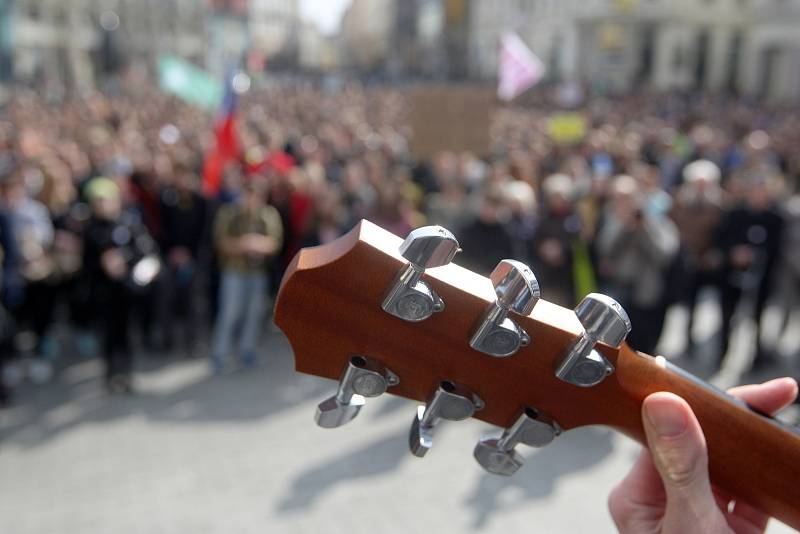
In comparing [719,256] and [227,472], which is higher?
[719,256]

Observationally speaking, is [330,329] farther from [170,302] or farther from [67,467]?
[170,302]

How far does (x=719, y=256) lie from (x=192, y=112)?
14.9 meters

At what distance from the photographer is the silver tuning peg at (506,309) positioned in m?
1.10

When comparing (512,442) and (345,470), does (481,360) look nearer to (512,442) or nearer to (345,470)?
Result: (512,442)

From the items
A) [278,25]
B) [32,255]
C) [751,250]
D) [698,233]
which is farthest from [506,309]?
[278,25]

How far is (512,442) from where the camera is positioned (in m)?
1.29

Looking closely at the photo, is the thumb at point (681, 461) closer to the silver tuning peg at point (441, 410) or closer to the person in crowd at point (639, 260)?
the silver tuning peg at point (441, 410)

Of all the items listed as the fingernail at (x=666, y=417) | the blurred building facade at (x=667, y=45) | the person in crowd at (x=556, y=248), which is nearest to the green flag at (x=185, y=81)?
the person in crowd at (x=556, y=248)

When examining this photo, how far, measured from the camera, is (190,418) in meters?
5.83

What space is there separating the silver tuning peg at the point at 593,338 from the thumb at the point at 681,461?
0.37 feet

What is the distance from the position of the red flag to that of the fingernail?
6.92 m

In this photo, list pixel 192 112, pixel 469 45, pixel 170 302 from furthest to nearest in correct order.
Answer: pixel 469 45 → pixel 192 112 → pixel 170 302

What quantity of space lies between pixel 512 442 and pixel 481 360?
0.16 meters

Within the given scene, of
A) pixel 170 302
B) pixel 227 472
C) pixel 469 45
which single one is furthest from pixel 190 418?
pixel 469 45
